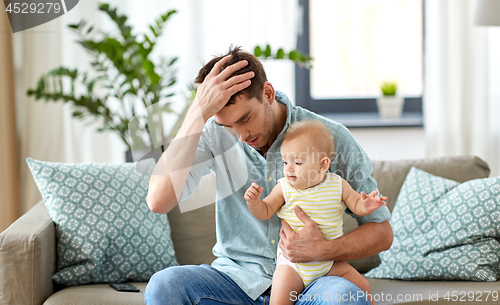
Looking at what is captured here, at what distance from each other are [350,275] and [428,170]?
2.92 ft

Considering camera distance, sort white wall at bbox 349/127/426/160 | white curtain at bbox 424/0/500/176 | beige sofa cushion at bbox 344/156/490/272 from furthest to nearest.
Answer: white wall at bbox 349/127/426/160 → white curtain at bbox 424/0/500/176 → beige sofa cushion at bbox 344/156/490/272

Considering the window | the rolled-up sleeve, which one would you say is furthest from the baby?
the window

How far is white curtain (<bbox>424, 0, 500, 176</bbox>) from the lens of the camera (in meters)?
2.57

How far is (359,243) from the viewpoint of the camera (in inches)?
49.6

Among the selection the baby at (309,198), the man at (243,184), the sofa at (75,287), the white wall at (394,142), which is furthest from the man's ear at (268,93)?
the white wall at (394,142)

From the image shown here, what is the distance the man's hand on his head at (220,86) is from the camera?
3.94 feet

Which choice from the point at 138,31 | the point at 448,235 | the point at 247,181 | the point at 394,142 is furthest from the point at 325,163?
the point at 138,31

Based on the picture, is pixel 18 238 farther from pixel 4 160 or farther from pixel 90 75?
pixel 90 75

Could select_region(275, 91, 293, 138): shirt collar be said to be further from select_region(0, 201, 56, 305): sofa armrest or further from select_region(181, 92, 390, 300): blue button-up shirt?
select_region(0, 201, 56, 305): sofa armrest

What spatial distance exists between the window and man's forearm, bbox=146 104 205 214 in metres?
1.71

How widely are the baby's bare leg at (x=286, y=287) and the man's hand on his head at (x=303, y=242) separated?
0.04 meters

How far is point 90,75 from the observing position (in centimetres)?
263

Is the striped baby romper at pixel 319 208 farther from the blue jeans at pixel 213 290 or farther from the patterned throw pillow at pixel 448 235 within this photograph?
the patterned throw pillow at pixel 448 235

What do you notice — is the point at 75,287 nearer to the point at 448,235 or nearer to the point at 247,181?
the point at 247,181
